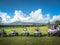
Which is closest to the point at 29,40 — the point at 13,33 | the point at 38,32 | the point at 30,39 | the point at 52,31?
the point at 30,39

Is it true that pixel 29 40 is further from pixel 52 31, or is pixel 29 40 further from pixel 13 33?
pixel 52 31

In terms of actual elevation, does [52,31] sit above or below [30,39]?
above

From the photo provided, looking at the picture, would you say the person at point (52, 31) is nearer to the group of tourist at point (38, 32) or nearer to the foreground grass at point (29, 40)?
the group of tourist at point (38, 32)

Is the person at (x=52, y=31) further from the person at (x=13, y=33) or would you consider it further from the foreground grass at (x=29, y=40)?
the person at (x=13, y=33)

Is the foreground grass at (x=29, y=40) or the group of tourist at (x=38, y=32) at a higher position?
the group of tourist at (x=38, y=32)

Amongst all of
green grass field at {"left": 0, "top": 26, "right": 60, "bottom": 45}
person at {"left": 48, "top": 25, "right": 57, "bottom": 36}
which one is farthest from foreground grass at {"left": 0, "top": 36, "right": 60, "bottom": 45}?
person at {"left": 48, "top": 25, "right": 57, "bottom": 36}

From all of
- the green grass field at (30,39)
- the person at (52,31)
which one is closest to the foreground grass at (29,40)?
the green grass field at (30,39)

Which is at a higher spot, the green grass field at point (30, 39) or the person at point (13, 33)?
the person at point (13, 33)

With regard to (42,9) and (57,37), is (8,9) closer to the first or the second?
(42,9)

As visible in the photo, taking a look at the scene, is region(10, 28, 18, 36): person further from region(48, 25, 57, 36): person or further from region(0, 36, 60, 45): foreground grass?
region(48, 25, 57, 36): person

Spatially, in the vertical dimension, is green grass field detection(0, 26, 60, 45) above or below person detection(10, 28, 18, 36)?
below

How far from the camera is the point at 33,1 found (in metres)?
3.03

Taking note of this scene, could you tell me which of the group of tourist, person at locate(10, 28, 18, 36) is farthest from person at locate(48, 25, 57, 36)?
person at locate(10, 28, 18, 36)

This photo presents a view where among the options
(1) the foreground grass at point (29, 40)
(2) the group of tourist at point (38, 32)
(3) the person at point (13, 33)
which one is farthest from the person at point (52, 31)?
(3) the person at point (13, 33)
